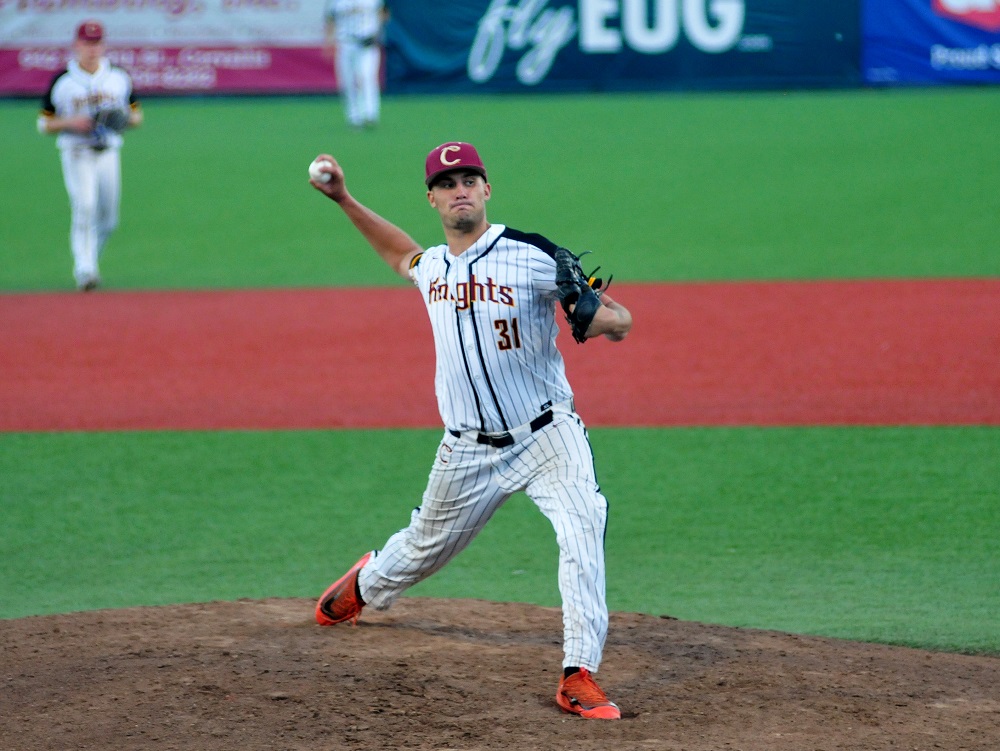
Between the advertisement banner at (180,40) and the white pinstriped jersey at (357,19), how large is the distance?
2.42 meters

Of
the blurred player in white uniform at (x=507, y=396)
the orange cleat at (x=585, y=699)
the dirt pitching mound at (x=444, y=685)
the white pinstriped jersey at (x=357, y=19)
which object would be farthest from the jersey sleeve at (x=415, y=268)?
the white pinstriped jersey at (x=357, y=19)

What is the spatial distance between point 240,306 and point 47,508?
16.1 ft

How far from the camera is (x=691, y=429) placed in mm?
8406

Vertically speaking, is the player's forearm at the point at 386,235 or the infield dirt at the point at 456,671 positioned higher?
the player's forearm at the point at 386,235

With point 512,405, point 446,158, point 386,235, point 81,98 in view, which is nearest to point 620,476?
point 386,235

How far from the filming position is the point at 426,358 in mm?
10180

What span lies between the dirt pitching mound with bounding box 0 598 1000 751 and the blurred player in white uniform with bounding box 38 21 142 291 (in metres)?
7.55

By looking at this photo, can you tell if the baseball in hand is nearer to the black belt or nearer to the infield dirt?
the black belt

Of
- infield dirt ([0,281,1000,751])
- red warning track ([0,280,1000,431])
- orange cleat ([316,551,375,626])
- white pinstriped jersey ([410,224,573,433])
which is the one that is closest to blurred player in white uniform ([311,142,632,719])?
white pinstriped jersey ([410,224,573,433])

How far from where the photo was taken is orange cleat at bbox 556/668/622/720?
14.6 ft

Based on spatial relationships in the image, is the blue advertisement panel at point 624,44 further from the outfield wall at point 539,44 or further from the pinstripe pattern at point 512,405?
the pinstripe pattern at point 512,405

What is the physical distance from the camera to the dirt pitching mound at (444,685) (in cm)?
435

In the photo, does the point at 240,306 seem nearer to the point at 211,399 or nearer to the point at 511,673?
the point at 211,399

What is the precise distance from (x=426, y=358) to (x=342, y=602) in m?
4.93
